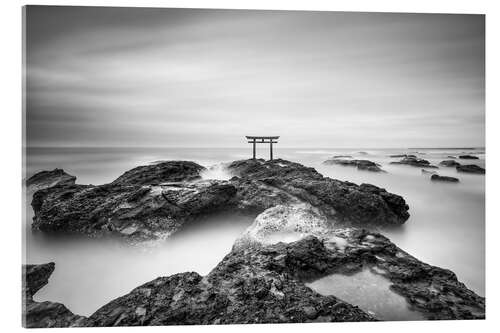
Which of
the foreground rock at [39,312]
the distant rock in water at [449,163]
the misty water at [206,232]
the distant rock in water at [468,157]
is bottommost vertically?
the foreground rock at [39,312]

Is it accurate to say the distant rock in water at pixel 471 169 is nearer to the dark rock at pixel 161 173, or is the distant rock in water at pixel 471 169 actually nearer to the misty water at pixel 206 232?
the misty water at pixel 206 232

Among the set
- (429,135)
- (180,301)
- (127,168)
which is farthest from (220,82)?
(429,135)

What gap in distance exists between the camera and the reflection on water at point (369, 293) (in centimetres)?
383

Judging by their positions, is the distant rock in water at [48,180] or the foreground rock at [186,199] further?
the foreground rock at [186,199]

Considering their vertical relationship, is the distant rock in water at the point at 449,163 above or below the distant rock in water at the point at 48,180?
above

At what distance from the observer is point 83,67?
4.42 meters

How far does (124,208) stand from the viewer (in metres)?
4.69

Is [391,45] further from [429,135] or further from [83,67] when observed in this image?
[83,67]

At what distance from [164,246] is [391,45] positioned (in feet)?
16.0

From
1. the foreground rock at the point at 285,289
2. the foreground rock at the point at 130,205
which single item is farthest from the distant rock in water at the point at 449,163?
the foreground rock at the point at 130,205

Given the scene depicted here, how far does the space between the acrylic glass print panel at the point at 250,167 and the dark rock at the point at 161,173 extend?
0.08 feet

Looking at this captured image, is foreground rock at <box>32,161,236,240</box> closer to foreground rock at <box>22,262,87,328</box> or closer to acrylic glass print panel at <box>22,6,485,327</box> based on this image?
acrylic glass print panel at <box>22,6,485,327</box>

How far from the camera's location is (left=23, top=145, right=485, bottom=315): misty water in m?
4.12

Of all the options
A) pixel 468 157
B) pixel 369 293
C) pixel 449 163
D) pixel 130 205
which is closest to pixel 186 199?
pixel 130 205
